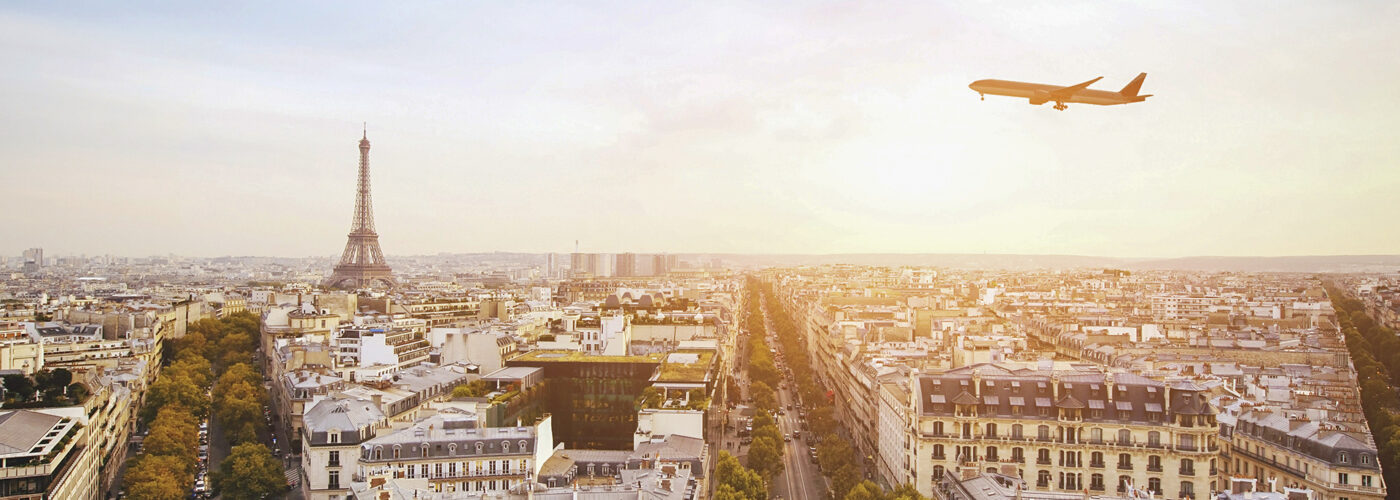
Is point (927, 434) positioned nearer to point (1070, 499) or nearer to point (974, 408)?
point (974, 408)

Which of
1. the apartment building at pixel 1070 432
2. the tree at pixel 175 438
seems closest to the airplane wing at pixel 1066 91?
the apartment building at pixel 1070 432

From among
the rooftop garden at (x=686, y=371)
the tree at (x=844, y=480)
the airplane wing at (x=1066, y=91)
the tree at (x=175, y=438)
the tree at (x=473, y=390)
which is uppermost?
the airplane wing at (x=1066, y=91)

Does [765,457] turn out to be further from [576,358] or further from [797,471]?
[576,358]

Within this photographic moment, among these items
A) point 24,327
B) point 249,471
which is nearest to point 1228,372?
point 249,471

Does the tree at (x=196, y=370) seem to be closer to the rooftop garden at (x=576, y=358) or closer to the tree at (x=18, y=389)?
the tree at (x=18, y=389)

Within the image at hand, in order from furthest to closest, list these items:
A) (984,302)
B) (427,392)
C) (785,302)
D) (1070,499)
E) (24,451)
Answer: (785,302), (984,302), (427,392), (24,451), (1070,499)

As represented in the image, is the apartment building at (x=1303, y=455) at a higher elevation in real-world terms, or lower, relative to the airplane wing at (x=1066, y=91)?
lower

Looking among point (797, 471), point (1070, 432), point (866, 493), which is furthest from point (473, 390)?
point (1070, 432)
